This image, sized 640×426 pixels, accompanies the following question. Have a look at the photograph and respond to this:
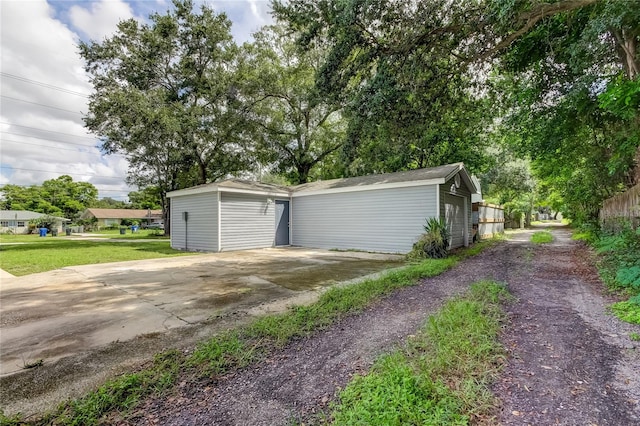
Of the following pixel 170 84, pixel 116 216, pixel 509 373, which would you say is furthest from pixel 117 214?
pixel 509 373

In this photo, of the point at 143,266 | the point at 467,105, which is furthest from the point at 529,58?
the point at 143,266

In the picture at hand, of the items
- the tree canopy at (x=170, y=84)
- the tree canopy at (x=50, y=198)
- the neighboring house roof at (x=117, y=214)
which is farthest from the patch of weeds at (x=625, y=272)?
the tree canopy at (x=50, y=198)

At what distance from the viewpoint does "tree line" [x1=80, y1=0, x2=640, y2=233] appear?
16.7 ft

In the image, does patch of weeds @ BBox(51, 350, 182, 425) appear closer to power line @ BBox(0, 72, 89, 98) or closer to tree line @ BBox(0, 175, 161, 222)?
power line @ BBox(0, 72, 89, 98)

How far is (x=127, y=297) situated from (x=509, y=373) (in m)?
4.89

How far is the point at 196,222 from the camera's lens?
11.2 metres

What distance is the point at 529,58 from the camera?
23.0 feet

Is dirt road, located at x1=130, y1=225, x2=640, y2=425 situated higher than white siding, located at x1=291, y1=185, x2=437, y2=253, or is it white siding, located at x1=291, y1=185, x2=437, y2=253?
white siding, located at x1=291, y1=185, x2=437, y2=253

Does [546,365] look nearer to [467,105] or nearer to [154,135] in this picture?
[467,105]

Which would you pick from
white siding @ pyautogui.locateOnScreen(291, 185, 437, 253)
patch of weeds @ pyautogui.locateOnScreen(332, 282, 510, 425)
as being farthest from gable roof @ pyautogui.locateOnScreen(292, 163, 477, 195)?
patch of weeds @ pyautogui.locateOnScreen(332, 282, 510, 425)

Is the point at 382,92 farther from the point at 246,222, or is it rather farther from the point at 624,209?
the point at 246,222

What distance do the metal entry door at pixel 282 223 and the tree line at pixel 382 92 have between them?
4.27 m

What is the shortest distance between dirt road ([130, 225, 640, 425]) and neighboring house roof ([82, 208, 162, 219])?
165ft

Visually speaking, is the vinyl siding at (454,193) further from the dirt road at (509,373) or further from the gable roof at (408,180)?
the dirt road at (509,373)
